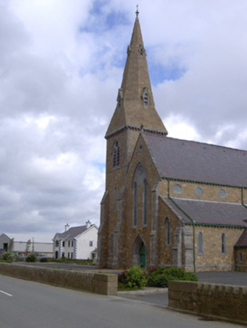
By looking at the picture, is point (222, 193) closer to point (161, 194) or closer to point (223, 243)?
point (223, 243)

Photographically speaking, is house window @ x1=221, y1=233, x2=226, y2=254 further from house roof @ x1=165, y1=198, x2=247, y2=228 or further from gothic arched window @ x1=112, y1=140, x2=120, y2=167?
gothic arched window @ x1=112, y1=140, x2=120, y2=167

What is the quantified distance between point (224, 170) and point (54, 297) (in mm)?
30141

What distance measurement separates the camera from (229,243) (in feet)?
120

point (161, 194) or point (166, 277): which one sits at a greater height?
point (161, 194)

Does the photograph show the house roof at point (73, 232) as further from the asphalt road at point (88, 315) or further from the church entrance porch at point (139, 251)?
the asphalt road at point (88, 315)

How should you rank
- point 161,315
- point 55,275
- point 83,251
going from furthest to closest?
point 83,251, point 55,275, point 161,315

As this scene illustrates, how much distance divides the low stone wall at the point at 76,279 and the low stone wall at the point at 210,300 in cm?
484

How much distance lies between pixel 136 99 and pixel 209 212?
1753 cm

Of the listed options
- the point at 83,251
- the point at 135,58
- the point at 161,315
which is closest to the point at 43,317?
the point at 161,315

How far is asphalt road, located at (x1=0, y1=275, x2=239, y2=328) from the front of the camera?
33.4 ft

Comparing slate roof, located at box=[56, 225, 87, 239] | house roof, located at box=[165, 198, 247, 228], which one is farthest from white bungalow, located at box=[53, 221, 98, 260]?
house roof, located at box=[165, 198, 247, 228]

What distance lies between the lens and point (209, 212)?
37.7 meters

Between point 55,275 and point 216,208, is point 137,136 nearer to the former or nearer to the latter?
point 216,208

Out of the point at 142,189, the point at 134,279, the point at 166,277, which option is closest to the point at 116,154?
the point at 142,189
